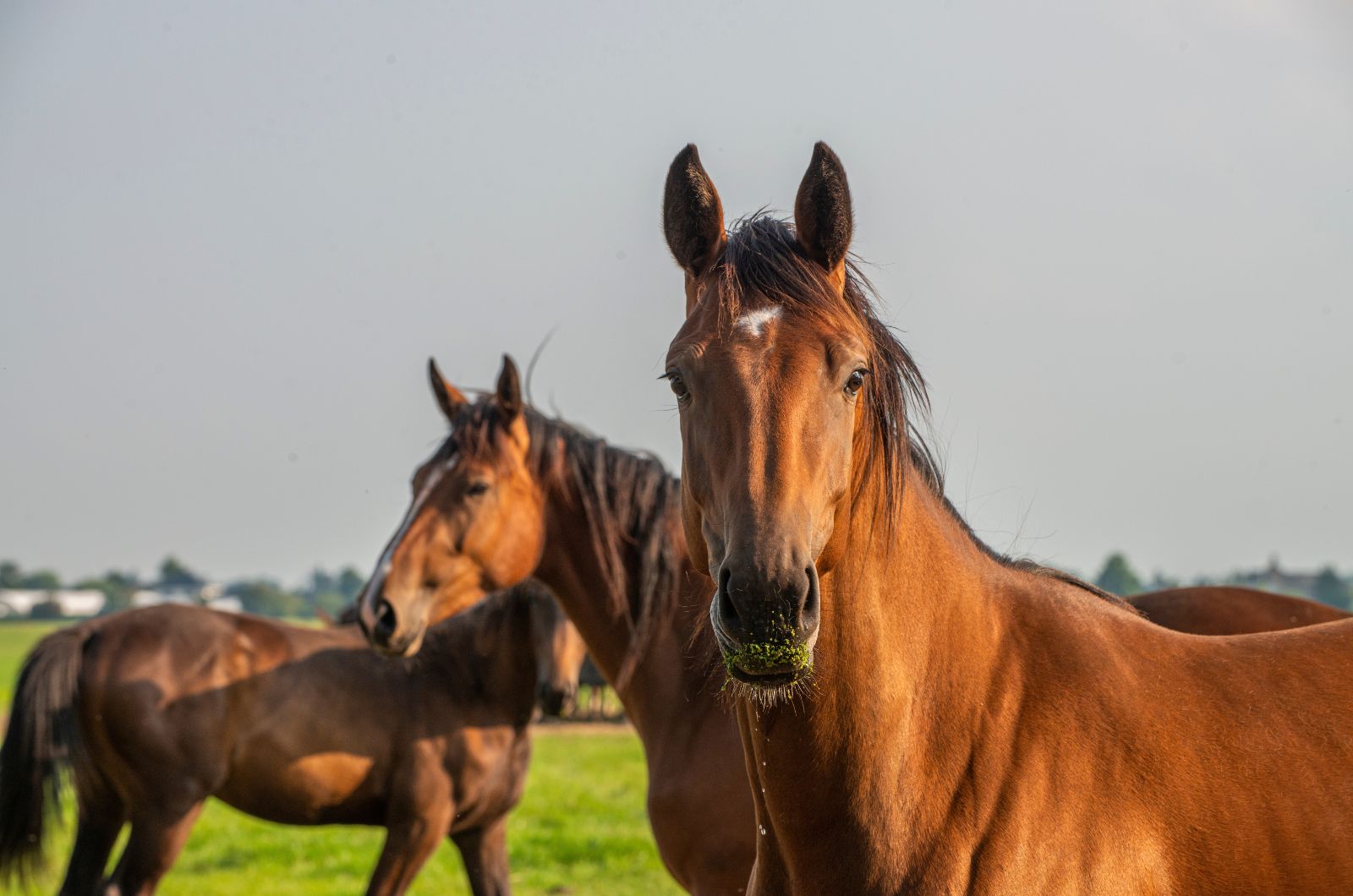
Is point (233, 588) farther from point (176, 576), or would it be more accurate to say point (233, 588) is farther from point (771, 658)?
point (771, 658)

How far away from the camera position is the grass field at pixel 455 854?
891 cm

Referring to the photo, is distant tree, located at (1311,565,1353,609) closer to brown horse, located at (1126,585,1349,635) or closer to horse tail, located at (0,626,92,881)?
brown horse, located at (1126,585,1349,635)

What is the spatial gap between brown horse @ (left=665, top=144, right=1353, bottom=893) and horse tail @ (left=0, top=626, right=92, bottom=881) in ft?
19.0

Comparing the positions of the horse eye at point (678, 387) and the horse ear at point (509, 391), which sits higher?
the horse eye at point (678, 387)

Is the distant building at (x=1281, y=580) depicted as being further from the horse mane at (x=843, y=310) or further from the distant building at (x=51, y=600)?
the distant building at (x=51, y=600)

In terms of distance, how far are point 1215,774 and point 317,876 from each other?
28.0 ft

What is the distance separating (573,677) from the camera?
6672 mm

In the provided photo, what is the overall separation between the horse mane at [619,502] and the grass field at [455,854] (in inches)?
155

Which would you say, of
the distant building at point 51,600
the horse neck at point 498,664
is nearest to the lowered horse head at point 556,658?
the horse neck at point 498,664

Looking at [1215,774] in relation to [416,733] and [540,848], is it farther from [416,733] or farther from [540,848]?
[540,848]

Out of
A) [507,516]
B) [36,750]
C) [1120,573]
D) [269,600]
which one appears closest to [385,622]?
[507,516]

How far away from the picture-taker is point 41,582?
325 ft

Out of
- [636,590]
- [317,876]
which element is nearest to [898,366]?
A: [636,590]

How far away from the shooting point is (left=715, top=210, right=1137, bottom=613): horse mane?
8.09ft
